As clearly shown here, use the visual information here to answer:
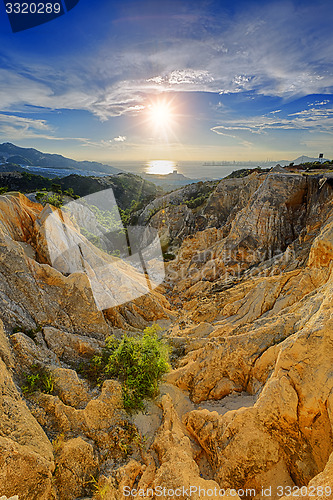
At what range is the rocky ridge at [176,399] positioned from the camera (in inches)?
Result: 235

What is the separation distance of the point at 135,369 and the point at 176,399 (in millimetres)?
2080

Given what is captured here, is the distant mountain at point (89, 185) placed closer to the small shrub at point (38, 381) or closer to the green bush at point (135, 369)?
the green bush at point (135, 369)

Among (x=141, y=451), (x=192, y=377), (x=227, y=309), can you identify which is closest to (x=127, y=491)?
(x=141, y=451)

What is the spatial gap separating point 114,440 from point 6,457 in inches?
138

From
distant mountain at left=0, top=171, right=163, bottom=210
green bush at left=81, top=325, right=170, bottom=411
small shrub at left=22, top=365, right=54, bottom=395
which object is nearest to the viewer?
small shrub at left=22, top=365, right=54, bottom=395

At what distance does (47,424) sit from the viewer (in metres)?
7.39

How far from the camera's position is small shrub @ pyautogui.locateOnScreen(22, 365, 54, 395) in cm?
788

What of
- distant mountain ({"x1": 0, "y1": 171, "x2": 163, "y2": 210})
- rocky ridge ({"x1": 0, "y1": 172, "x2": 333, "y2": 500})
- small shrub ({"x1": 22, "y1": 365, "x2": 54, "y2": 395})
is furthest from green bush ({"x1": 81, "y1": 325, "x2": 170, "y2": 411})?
distant mountain ({"x1": 0, "y1": 171, "x2": 163, "y2": 210})

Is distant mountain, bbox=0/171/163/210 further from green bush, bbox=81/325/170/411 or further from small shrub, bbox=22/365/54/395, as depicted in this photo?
small shrub, bbox=22/365/54/395

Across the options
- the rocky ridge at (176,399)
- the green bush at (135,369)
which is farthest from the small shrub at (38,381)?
the green bush at (135,369)

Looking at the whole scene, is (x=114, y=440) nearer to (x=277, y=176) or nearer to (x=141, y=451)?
(x=141, y=451)

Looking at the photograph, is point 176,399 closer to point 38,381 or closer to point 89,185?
point 38,381

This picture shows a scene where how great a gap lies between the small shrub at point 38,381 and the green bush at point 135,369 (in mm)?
1966

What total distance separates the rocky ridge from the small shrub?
26 cm
